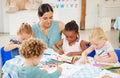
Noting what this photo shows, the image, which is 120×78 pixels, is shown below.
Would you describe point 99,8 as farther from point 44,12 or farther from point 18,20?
point 44,12

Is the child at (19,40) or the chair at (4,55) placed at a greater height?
the child at (19,40)

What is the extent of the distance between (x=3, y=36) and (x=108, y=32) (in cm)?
313

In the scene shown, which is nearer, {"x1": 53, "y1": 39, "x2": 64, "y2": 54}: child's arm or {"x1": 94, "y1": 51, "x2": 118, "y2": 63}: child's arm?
{"x1": 94, "y1": 51, "x2": 118, "y2": 63}: child's arm

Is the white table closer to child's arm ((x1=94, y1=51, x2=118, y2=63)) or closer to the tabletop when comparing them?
the tabletop

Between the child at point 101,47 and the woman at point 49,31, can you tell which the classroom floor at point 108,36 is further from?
the child at point 101,47

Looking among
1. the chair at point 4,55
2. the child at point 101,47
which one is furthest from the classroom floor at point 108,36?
the child at point 101,47

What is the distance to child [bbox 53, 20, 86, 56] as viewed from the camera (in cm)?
253

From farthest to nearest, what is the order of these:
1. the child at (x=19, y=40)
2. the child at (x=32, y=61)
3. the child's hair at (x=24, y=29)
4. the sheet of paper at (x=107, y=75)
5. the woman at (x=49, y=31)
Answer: the woman at (x=49, y=31) < the child's hair at (x=24, y=29) < the child at (x=19, y=40) < the sheet of paper at (x=107, y=75) < the child at (x=32, y=61)

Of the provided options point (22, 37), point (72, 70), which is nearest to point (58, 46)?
point (22, 37)

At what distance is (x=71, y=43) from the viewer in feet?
8.66

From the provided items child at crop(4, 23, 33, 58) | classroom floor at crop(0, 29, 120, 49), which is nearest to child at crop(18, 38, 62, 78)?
child at crop(4, 23, 33, 58)

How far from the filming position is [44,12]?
275 centimetres

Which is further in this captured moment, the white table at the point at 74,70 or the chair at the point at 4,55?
the chair at the point at 4,55

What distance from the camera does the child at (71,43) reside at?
8.30 feet
